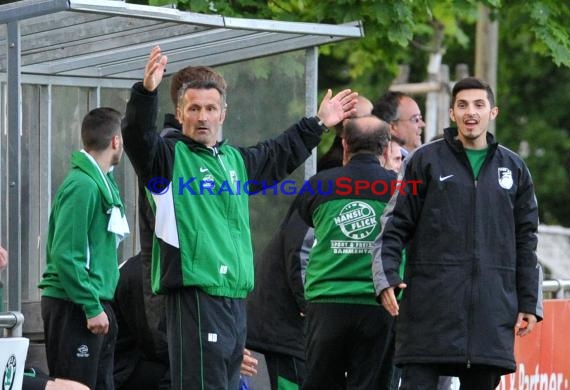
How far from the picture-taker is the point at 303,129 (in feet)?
25.7

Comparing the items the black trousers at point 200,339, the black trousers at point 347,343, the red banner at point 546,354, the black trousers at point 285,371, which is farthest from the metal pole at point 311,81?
the black trousers at point 200,339

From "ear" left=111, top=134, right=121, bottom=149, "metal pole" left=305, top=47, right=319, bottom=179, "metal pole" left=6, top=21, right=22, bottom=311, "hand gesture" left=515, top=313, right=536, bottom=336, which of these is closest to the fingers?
"hand gesture" left=515, top=313, right=536, bottom=336

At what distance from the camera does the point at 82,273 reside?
8375mm

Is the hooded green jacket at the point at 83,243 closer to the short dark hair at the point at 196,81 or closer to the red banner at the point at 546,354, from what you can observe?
the short dark hair at the point at 196,81

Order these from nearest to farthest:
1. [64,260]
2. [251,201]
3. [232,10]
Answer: [64,260] → [251,201] → [232,10]

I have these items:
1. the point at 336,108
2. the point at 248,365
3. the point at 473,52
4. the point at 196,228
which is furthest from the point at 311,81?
the point at 473,52

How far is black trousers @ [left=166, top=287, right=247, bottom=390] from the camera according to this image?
281 inches

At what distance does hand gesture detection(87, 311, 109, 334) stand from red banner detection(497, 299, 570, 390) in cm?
305

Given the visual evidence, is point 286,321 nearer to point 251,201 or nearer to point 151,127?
point 251,201

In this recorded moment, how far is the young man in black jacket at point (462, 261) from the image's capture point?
7.66m

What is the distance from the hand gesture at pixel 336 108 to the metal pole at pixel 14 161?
63.9 inches

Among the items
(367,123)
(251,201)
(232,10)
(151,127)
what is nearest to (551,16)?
(232,10)

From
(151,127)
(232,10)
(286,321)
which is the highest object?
(232,10)

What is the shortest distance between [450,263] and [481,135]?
29.1 inches
